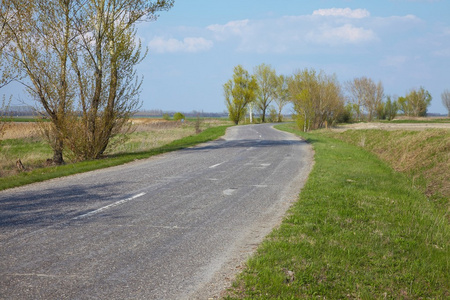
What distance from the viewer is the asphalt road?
4.52 meters

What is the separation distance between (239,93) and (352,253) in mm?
71058

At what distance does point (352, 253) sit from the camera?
5758mm

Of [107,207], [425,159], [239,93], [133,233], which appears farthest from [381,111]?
[133,233]

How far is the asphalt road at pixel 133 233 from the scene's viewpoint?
14.8 ft

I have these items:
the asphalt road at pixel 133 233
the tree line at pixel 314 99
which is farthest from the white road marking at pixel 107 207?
the tree line at pixel 314 99

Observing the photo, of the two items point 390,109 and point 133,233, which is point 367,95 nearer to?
point 390,109

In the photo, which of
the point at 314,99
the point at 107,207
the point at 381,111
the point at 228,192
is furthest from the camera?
the point at 381,111

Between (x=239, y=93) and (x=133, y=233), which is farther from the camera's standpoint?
(x=239, y=93)

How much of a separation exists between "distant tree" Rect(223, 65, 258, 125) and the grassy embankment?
220 ft

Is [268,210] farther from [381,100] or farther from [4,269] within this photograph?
[381,100]

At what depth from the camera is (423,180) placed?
14117mm

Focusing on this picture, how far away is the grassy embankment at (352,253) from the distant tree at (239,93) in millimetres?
66932

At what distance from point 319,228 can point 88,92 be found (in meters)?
13.8

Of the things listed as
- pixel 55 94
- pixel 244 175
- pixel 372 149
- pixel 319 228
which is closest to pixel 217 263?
pixel 319 228
